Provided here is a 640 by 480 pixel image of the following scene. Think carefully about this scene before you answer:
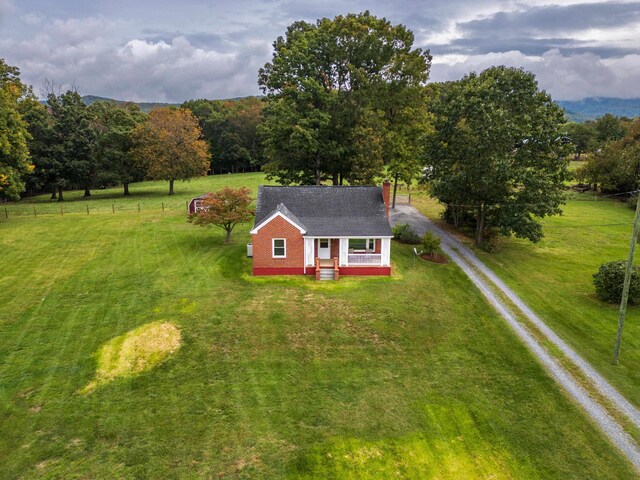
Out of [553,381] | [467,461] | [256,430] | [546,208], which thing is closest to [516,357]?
[553,381]

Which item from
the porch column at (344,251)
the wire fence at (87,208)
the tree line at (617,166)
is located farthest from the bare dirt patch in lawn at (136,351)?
the tree line at (617,166)

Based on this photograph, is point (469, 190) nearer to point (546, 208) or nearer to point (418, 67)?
point (546, 208)

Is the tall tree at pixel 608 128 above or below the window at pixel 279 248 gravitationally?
above

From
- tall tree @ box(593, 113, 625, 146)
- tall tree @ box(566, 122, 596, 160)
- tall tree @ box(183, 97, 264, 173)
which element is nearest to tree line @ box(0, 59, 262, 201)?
tall tree @ box(183, 97, 264, 173)

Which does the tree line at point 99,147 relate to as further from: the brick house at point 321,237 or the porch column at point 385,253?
the porch column at point 385,253

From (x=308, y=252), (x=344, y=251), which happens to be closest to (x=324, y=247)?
(x=308, y=252)

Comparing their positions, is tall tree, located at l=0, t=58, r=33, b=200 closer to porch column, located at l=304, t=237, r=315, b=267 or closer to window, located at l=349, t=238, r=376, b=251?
porch column, located at l=304, t=237, r=315, b=267
